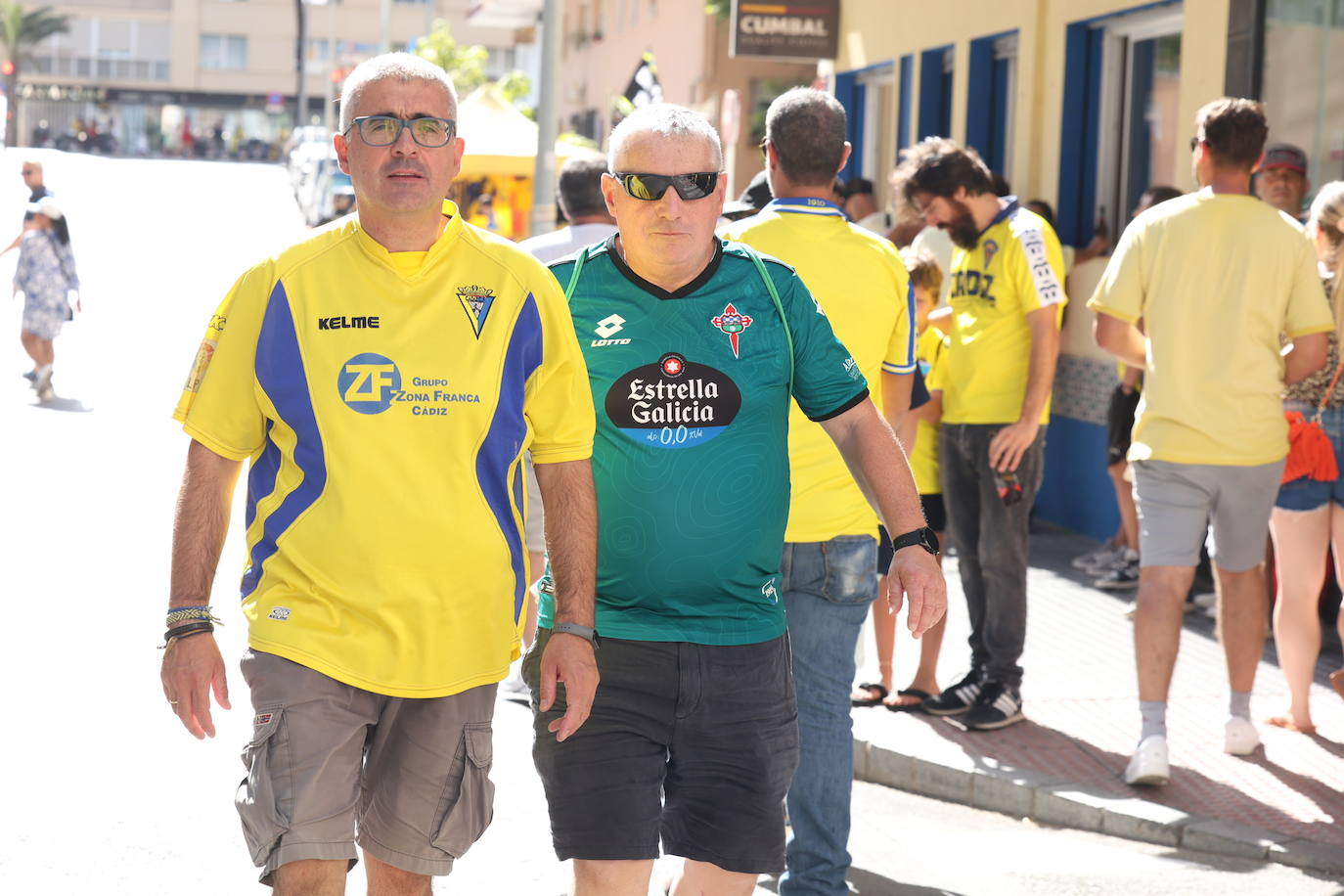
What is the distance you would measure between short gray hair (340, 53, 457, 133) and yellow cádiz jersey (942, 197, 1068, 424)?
3.47 m

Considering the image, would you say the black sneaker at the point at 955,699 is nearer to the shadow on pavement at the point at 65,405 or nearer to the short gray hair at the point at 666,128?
the short gray hair at the point at 666,128

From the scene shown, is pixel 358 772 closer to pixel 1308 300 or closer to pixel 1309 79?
pixel 1308 300

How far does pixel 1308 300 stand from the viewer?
6344 mm

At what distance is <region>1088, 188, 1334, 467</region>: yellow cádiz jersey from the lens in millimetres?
6289

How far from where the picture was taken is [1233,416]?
6332mm

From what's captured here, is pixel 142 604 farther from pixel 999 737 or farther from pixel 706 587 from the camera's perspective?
pixel 706 587

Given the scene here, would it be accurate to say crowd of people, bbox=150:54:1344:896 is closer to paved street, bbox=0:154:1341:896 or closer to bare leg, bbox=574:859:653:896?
bare leg, bbox=574:859:653:896

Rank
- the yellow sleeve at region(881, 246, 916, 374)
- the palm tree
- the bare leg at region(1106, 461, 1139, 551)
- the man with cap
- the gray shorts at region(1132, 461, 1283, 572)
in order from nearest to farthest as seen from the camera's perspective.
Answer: the yellow sleeve at region(881, 246, 916, 374), the gray shorts at region(1132, 461, 1283, 572), the man with cap, the bare leg at region(1106, 461, 1139, 551), the palm tree

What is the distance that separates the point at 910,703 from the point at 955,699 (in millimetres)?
184

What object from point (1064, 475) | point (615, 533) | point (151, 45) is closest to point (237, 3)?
point (151, 45)

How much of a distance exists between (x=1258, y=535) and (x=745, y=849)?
317 centimetres

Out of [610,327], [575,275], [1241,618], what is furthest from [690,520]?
[1241,618]

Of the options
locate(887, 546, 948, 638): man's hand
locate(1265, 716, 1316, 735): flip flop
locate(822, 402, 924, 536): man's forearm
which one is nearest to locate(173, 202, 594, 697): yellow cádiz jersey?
locate(822, 402, 924, 536): man's forearm

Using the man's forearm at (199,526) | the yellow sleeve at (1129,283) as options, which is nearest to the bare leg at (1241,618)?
the yellow sleeve at (1129,283)
